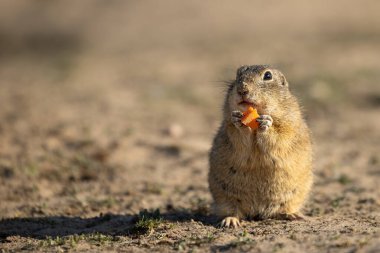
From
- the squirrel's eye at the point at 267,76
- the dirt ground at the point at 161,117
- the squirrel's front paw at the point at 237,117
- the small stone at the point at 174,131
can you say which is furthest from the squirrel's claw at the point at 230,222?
the small stone at the point at 174,131

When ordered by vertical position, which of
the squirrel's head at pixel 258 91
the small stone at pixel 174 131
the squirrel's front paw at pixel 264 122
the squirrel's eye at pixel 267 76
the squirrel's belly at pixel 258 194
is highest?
the small stone at pixel 174 131

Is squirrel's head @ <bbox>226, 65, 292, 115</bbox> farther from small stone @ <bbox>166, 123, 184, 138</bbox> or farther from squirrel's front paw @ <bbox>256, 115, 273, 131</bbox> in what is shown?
small stone @ <bbox>166, 123, 184, 138</bbox>

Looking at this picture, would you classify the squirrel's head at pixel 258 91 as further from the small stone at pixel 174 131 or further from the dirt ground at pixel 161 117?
the small stone at pixel 174 131

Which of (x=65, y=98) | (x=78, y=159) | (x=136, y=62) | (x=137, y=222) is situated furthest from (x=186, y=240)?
(x=136, y=62)

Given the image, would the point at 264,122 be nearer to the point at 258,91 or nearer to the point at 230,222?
the point at 258,91

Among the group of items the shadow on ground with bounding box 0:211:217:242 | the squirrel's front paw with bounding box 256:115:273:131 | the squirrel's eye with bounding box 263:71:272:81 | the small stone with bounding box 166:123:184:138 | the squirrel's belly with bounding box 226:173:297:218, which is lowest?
the shadow on ground with bounding box 0:211:217:242

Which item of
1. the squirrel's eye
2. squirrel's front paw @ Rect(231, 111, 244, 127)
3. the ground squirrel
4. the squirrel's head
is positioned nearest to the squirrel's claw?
the ground squirrel

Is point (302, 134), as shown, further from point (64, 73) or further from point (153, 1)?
point (153, 1)

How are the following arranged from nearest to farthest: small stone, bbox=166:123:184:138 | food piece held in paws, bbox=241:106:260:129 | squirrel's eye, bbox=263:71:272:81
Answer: food piece held in paws, bbox=241:106:260:129, squirrel's eye, bbox=263:71:272:81, small stone, bbox=166:123:184:138

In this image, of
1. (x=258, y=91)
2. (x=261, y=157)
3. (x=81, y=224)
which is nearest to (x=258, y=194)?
(x=261, y=157)
